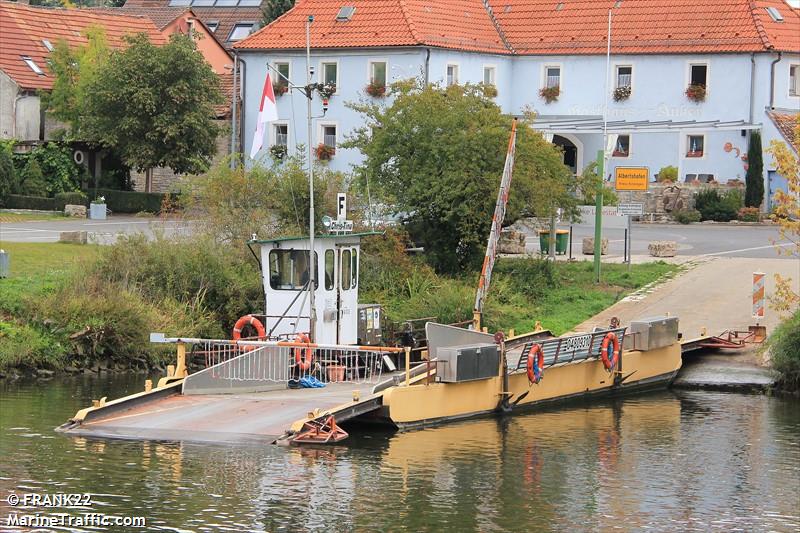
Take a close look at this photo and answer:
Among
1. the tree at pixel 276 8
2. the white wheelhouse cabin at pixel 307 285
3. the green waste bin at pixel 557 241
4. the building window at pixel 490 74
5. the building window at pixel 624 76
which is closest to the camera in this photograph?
the white wheelhouse cabin at pixel 307 285

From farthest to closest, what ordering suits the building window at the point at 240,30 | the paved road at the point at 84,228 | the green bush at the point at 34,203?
the building window at the point at 240,30 < the green bush at the point at 34,203 < the paved road at the point at 84,228

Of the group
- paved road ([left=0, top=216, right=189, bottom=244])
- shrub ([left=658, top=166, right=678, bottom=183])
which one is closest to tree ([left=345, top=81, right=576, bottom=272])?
paved road ([left=0, top=216, right=189, bottom=244])

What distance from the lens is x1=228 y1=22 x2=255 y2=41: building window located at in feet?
277

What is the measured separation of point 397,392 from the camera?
83.6 ft

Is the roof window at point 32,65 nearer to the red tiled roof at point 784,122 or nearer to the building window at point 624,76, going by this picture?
the building window at point 624,76

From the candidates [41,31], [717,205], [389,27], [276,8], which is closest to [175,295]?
[389,27]

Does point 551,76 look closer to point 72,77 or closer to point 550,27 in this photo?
point 550,27

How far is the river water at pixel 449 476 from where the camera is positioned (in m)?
20.0

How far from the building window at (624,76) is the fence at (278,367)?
3520 cm

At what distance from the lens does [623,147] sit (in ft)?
203

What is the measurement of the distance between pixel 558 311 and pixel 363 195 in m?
6.15

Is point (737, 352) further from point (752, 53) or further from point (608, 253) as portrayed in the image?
point (752, 53)

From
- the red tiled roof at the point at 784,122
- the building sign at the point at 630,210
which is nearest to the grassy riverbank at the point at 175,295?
the building sign at the point at 630,210

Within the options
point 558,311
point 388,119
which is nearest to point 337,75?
point 388,119
